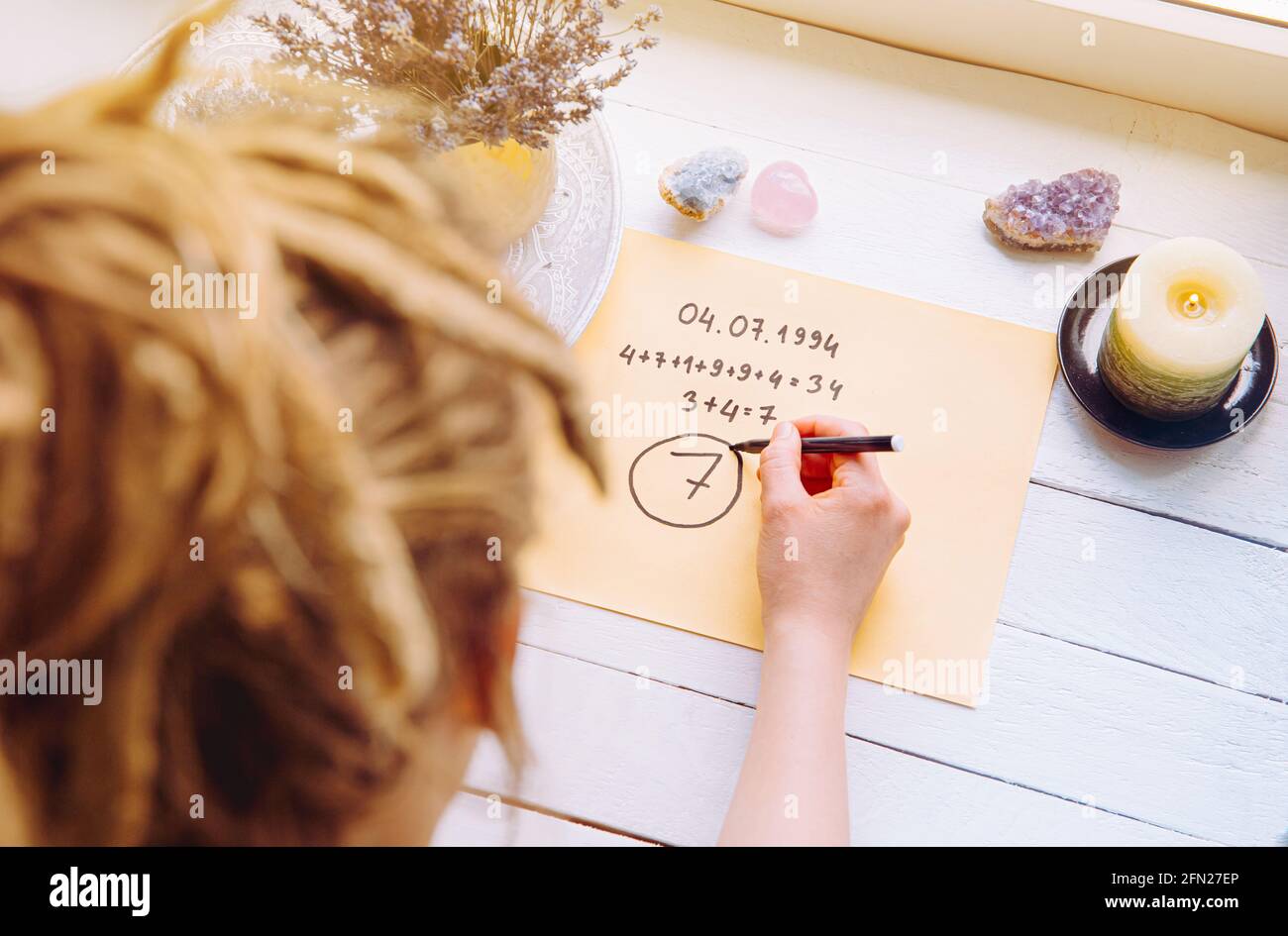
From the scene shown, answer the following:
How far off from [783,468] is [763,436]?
0.06 m

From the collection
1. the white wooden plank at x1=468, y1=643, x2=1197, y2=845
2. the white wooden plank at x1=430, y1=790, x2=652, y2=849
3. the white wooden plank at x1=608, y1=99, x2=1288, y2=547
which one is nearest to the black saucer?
the white wooden plank at x1=608, y1=99, x2=1288, y2=547

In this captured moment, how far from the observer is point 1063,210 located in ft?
2.10

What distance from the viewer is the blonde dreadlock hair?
26 centimetres

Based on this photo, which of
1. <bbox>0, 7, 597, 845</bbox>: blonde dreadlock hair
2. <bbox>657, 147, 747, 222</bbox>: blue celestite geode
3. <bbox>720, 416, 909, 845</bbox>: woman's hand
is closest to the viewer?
<bbox>0, 7, 597, 845</bbox>: blonde dreadlock hair

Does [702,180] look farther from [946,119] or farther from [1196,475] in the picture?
[1196,475]

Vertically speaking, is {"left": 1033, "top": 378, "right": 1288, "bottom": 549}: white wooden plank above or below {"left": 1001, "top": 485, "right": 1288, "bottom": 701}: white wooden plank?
above

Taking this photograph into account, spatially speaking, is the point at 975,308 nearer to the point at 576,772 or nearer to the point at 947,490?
the point at 947,490

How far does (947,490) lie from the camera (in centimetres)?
63

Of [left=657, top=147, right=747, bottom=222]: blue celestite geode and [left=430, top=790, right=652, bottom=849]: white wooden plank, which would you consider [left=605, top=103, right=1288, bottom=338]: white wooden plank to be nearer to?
[left=657, top=147, right=747, bottom=222]: blue celestite geode

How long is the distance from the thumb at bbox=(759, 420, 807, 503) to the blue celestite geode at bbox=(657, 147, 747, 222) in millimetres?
185

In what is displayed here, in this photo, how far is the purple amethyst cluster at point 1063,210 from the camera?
2.09ft
